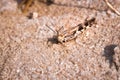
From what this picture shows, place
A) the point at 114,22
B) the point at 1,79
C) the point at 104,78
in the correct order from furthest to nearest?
the point at 114,22 < the point at 1,79 < the point at 104,78

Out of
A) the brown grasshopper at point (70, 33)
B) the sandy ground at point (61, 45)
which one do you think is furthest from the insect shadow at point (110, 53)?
the brown grasshopper at point (70, 33)

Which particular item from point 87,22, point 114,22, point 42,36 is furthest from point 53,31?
point 114,22

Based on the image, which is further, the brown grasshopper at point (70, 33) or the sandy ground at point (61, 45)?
the brown grasshopper at point (70, 33)

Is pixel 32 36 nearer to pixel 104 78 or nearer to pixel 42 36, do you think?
pixel 42 36

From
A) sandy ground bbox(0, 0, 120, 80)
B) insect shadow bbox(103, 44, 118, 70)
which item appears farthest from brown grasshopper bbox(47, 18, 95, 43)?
insect shadow bbox(103, 44, 118, 70)

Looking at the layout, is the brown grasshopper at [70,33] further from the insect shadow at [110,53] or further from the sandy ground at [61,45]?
the insect shadow at [110,53]

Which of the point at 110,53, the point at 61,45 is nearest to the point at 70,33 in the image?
the point at 61,45

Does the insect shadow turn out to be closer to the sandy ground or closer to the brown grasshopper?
the sandy ground
